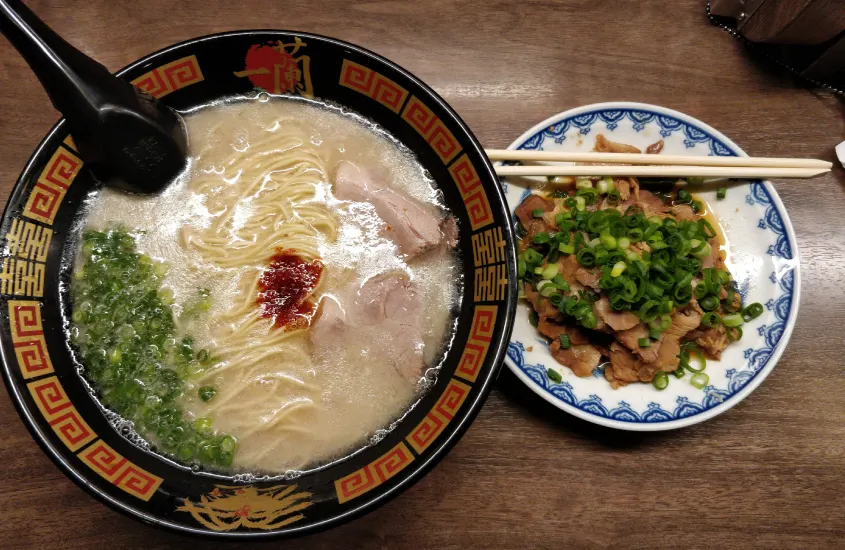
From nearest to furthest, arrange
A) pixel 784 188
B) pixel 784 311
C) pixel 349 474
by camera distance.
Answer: pixel 349 474
pixel 784 311
pixel 784 188

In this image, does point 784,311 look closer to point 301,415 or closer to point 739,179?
point 739,179

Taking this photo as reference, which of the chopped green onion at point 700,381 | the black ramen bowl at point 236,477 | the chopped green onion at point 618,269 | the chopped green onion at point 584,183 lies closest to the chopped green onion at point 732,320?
the chopped green onion at point 700,381

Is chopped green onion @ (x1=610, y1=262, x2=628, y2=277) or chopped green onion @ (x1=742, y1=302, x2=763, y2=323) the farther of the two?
chopped green onion @ (x1=742, y1=302, x2=763, y2=323)

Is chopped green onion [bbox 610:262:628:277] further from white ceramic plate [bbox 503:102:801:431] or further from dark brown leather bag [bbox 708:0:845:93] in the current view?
dark brown leather bag [bbox 708:0:845:93]

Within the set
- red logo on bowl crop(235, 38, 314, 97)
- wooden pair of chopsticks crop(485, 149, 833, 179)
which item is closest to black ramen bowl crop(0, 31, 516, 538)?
red logo on bowl crop(235, 38, 314, 97)

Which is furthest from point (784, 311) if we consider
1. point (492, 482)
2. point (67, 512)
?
point (67, 512)

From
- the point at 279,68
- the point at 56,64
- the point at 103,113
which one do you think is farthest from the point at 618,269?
the point at 56,64
